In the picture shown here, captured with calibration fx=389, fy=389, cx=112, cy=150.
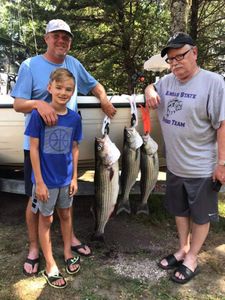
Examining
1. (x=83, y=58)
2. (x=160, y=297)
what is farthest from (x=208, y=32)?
(x=160, y=297)

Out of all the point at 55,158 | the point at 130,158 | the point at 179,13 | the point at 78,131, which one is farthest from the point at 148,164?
the point at 179,13

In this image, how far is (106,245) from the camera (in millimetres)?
4012

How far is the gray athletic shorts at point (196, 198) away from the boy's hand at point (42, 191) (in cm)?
112

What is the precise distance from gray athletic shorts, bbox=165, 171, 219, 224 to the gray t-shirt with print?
0.06 metres

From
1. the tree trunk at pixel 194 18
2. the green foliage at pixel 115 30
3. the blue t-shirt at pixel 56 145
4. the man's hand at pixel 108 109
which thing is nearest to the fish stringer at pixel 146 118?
the man's hand at pixel 108 109

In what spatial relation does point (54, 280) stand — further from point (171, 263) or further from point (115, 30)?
point (115, 30)

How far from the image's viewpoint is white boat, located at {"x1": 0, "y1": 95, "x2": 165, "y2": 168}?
4004 mm

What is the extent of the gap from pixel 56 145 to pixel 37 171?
0.84 ft

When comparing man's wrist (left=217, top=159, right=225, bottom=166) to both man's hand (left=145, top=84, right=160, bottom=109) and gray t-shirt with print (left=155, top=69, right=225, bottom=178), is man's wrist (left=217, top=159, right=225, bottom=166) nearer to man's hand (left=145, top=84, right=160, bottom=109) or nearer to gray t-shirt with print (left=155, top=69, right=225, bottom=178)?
gray t-shirt with print (left=155, top=69, right=225, bottom=178)

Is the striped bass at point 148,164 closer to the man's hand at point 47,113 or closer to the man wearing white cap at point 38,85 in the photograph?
the man wearing white cap at point 38,85

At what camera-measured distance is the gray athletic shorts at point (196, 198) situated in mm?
3256

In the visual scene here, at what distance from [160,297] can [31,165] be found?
1507 mm

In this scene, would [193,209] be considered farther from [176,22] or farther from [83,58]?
[83,58]

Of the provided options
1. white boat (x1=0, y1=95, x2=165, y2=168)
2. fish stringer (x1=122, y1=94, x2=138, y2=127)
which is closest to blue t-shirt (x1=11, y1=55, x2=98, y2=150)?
white boat (x1=0, y1=95, x2=165, y2=168)
